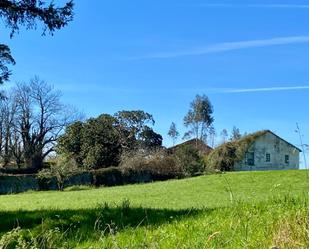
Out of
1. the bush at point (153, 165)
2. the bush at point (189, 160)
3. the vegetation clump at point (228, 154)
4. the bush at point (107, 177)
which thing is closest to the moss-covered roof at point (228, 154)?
the vegetation clump at point (228, 154)

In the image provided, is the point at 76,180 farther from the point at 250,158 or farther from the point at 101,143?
the point at 250,158

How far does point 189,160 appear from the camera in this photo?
5759cm

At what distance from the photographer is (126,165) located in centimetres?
5459

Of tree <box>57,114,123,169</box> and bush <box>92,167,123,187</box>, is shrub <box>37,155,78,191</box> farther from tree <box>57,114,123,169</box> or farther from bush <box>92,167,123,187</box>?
tree <box>57,114,123,169</box>

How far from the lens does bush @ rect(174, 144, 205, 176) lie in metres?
56.7

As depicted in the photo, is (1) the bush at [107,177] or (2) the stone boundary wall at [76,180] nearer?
(2) the stone boundary wall at [76,180]

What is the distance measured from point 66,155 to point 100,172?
1269 cm

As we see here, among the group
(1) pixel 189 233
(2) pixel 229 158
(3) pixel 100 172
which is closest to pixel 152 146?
(2) pixel 229 158

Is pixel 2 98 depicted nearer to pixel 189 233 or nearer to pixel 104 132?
pixel 189 233

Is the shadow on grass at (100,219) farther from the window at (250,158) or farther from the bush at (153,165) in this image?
the window at (250,158)

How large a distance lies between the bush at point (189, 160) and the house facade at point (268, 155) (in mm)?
10062

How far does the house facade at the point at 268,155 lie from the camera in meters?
68.8

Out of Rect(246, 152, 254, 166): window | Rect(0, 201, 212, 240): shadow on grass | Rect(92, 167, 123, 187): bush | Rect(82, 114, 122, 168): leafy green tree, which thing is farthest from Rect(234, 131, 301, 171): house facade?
Rect(0, 201, 212, 240): shadow on grass

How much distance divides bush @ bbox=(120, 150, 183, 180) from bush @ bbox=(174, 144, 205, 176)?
0.60 metres
